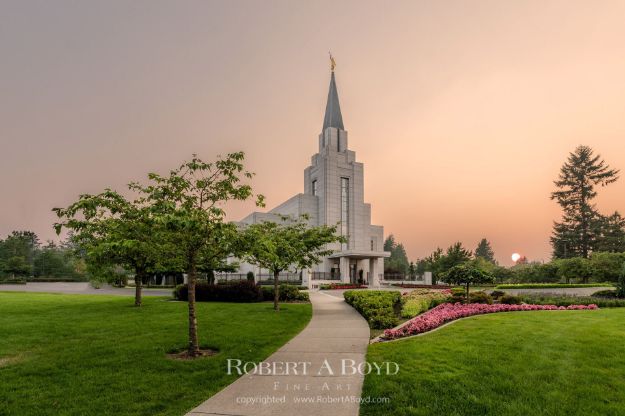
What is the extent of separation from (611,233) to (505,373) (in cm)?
7248

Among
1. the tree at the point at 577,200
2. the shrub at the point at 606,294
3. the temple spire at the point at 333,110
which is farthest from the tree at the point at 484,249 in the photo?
the shrub at the point at 606,294

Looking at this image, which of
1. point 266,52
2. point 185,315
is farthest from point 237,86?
point 185,315

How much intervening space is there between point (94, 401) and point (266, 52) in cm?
1953

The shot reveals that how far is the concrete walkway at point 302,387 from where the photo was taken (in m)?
5.25

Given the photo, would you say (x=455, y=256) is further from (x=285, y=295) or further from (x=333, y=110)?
(x=333, y=110)

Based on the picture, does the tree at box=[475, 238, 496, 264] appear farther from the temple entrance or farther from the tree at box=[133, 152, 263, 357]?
the tree at box=[133, 152, 263, 357]

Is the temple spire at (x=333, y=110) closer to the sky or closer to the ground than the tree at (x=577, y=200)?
closer to the sky

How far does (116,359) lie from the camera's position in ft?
25.9

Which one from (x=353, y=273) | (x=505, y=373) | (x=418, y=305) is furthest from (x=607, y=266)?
(x=505, y=373)

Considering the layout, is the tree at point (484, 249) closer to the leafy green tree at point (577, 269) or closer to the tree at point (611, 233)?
the tree at point (611, 233)

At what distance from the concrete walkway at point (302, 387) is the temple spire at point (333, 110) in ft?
198

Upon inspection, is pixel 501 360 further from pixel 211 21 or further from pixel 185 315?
pixel 211 21

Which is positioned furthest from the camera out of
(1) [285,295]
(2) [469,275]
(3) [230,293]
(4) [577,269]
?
(4) [577,269]

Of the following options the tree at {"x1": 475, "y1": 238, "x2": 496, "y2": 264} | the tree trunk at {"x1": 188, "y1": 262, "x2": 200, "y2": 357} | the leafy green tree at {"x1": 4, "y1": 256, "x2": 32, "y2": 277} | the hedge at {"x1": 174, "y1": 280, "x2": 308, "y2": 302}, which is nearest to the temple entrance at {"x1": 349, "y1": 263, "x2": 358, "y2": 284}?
the hedge at {"x1": 174, "y1": 280, "x2": 308, "y2": 302}
